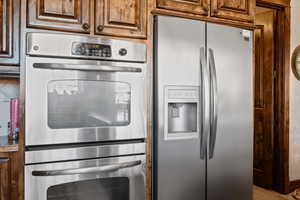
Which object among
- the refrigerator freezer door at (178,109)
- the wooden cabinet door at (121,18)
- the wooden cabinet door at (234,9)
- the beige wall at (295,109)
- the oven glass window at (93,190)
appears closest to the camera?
the oven glass window at (93,190)

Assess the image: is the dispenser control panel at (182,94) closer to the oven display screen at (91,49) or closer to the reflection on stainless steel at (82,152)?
the reflection on stainless steel at (82,152)

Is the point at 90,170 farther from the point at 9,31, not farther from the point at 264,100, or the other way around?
the point at 264,100

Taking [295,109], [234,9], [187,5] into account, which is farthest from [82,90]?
[295,109]

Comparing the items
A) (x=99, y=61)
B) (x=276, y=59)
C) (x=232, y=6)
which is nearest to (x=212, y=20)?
(x=232, y=6)

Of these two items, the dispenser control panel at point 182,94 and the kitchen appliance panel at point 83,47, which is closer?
the kitchen appliance panel at point 83,47

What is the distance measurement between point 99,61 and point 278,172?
2877 millimetres

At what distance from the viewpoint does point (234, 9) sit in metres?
2.37

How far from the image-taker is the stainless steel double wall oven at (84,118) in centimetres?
167

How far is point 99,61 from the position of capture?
185 cm

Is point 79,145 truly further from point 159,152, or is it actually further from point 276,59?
point 276,59

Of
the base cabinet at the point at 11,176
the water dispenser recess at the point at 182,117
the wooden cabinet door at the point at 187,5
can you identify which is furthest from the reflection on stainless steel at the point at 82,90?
the wooden cabinet door at the point at 187,5

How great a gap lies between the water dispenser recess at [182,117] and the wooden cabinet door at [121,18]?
61cm

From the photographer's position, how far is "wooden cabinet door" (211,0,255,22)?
Answer: 7.47 ft

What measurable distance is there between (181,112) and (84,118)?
76cm
